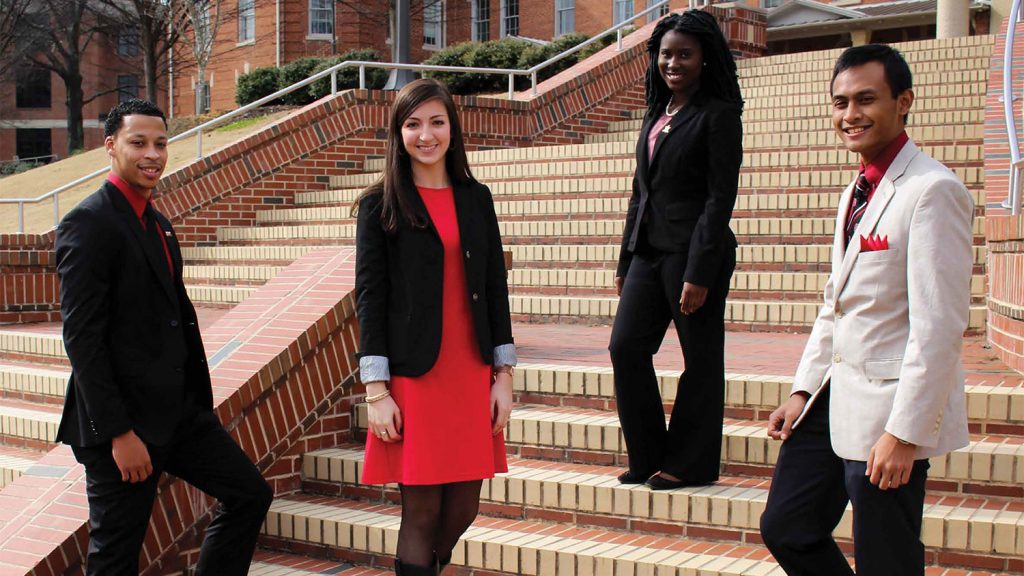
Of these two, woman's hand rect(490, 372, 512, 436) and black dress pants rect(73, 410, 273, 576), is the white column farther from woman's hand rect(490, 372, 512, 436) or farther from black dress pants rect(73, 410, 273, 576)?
black dress pants rect(73, 410, 273, 576)

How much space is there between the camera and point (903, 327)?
274cm

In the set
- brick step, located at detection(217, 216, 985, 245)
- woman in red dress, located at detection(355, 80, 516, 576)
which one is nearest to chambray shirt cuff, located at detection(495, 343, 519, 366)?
woman in red dress, located at detection(355, 80, 516, 576)

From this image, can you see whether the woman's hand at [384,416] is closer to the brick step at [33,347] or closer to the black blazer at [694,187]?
the black blazer at [694,187]

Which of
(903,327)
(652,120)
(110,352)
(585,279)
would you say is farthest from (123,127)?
(585,279)

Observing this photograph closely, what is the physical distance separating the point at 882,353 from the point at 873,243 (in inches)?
10.8

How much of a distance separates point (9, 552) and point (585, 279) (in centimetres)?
494

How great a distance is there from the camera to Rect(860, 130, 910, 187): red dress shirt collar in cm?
284

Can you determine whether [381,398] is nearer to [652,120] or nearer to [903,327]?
[903,327]

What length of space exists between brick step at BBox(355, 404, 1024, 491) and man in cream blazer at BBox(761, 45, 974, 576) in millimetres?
1576

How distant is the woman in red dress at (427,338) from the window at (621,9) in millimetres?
28937


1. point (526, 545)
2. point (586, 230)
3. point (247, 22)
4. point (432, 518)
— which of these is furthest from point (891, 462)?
point (247, 22)

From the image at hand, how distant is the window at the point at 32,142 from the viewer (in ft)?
175

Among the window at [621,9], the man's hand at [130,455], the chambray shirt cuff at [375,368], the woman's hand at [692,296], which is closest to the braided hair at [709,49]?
the woman's hand at [692,296]

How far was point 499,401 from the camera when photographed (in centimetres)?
350
